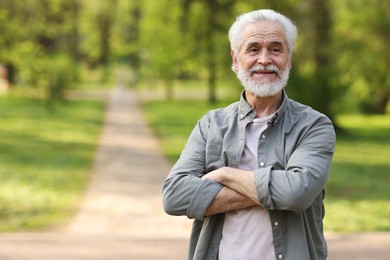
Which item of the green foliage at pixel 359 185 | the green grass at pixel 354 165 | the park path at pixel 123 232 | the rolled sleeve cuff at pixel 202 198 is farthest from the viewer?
the green grass at pixel 354 165

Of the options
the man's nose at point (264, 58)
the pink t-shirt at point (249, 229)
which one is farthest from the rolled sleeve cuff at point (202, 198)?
the man's nose at point (264, 58)

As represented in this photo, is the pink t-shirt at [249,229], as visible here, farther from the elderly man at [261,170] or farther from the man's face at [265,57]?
the man's face at [265,57]

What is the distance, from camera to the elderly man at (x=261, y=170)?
2699 mm

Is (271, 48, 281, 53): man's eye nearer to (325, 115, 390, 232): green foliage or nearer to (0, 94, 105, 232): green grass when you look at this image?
(325, 115, 390, 232): green foliage

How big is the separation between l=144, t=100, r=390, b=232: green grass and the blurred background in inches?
1.0

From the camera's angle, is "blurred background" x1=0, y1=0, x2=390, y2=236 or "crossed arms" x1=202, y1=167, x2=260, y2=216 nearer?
"crossed arms" x1=202, y1=167, x2=260, y2=216

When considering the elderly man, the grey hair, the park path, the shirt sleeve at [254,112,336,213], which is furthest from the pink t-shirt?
the park path

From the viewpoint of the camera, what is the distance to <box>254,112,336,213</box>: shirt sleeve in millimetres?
2656

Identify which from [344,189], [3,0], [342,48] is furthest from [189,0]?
[344,189]

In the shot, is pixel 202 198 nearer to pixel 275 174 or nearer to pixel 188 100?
pixel 275 174

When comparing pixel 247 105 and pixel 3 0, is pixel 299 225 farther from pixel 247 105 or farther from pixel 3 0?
pixel 3 0

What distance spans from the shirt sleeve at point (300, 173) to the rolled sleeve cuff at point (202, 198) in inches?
7.8

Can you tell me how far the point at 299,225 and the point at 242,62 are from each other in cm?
71

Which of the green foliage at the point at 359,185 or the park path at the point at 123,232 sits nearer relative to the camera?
the park path at the point at 123,232
